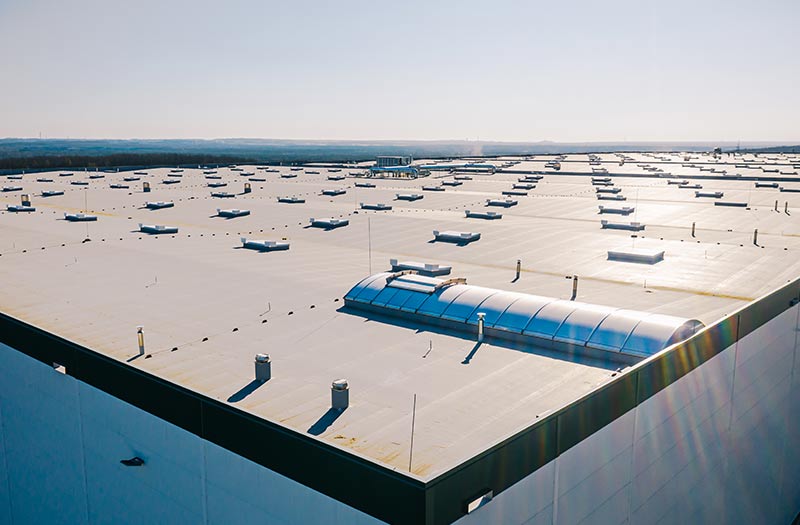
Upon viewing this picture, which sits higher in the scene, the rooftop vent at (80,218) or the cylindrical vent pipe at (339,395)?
the rooftop vent at (80,218)

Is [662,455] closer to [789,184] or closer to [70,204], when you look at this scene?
[70,204]

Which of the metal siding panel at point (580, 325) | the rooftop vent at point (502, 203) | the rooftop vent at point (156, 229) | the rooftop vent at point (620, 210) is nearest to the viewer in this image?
the metal siding panel at point (580, 325)

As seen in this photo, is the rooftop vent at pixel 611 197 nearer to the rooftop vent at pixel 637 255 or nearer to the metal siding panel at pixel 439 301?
the rooftop vent at pixel 637 255

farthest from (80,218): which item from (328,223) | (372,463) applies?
(372,463)

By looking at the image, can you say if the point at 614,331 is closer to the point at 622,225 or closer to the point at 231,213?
the point at 622,225

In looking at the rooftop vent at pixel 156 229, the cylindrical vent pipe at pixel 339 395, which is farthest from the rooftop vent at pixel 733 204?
the cylindrical vent pipe at pixel 339 395

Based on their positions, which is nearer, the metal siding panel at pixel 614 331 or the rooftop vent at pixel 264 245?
the metal siding panel at pixel 614 331
